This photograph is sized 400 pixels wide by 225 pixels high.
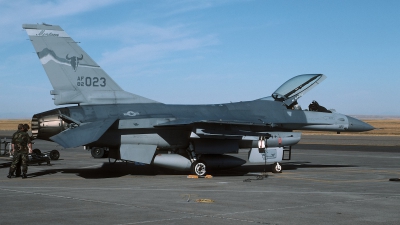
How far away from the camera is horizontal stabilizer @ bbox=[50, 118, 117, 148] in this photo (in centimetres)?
1538

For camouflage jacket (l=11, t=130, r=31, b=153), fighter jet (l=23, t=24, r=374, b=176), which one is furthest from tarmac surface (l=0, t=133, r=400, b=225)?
camouflage jacket (l=11, t=130, r=31, b=153)

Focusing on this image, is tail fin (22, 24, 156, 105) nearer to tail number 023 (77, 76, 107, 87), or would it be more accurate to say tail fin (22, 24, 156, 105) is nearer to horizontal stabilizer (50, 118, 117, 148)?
tail number 023 (77, 76, 107, 87)

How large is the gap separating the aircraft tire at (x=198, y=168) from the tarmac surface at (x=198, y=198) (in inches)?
17.7

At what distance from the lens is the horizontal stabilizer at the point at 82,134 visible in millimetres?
15375

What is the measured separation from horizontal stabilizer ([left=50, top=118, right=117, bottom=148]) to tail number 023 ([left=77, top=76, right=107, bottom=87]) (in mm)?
1784

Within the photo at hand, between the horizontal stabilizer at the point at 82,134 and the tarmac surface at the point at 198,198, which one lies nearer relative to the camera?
the tarmac surface at the point at 198,198

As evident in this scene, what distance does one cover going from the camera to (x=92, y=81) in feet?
57.9

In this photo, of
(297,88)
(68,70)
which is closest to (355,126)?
(297,88)

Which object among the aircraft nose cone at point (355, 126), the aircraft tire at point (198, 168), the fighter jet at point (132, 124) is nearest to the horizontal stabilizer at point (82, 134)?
the fighter jet at point (132, 124)

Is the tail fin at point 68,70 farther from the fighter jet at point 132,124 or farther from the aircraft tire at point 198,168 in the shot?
the aircraft tire at point 198,168

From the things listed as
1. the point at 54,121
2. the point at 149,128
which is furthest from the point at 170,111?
the point at 54,121

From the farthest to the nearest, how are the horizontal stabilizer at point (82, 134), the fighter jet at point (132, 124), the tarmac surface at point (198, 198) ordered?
the fighter jet at point (132, 124) < the horizontal stabilizer at point (82, 134) < the tarmac surface at point (198, 198)

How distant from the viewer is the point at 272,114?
20156 millimetres

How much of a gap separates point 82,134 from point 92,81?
8.60 ft
